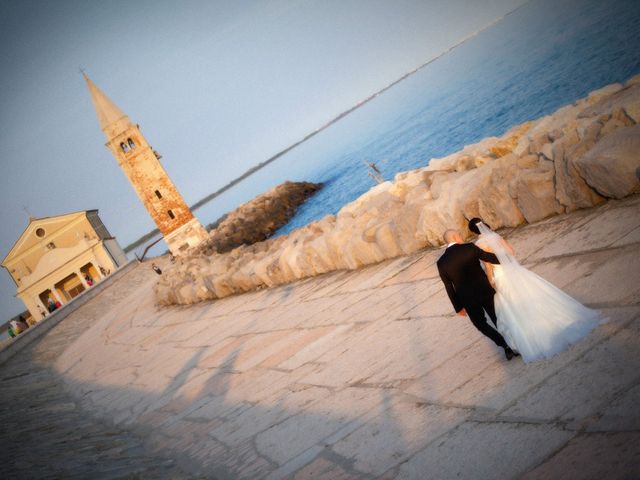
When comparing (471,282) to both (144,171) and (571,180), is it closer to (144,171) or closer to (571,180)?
(571,180)

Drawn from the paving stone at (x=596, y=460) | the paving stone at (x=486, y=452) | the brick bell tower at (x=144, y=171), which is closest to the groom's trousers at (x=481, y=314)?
the paving stone at (x=486, y=452)

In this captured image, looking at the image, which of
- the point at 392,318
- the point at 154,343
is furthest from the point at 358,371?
the point at 154,343

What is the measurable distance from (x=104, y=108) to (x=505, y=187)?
3103 centimetres

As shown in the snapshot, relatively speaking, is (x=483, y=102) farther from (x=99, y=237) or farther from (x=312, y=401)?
(x=312, y=401)

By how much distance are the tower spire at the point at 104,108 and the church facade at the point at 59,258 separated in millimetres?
8019

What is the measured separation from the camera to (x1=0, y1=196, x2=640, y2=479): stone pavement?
7.41 feet

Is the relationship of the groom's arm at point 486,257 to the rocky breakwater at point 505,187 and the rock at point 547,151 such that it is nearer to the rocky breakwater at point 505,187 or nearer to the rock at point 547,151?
the rocky breakwater at point 505,187

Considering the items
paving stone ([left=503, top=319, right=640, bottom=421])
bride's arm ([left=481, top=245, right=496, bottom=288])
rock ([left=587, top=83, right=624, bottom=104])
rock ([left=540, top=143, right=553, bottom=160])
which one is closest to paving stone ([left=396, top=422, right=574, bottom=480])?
paving stone ([left=503, top=319, right=640, bottom=421])

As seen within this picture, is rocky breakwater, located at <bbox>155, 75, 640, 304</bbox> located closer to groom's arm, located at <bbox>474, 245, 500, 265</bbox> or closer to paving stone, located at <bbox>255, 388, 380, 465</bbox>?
groom's arm, located at <bbox>474, 245, 500, 265</bbox>

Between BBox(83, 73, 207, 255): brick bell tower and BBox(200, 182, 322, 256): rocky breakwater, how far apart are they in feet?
8.61

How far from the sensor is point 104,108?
1185 inches

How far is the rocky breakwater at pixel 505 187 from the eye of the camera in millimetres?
4270

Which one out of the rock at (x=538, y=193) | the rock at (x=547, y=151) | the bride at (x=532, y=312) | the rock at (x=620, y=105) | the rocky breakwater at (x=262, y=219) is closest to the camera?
the bride at (x=532, y=312)

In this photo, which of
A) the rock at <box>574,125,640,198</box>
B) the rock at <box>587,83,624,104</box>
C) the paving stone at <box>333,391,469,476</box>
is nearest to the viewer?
the paving stone at <box>333,391,469,476</box>
